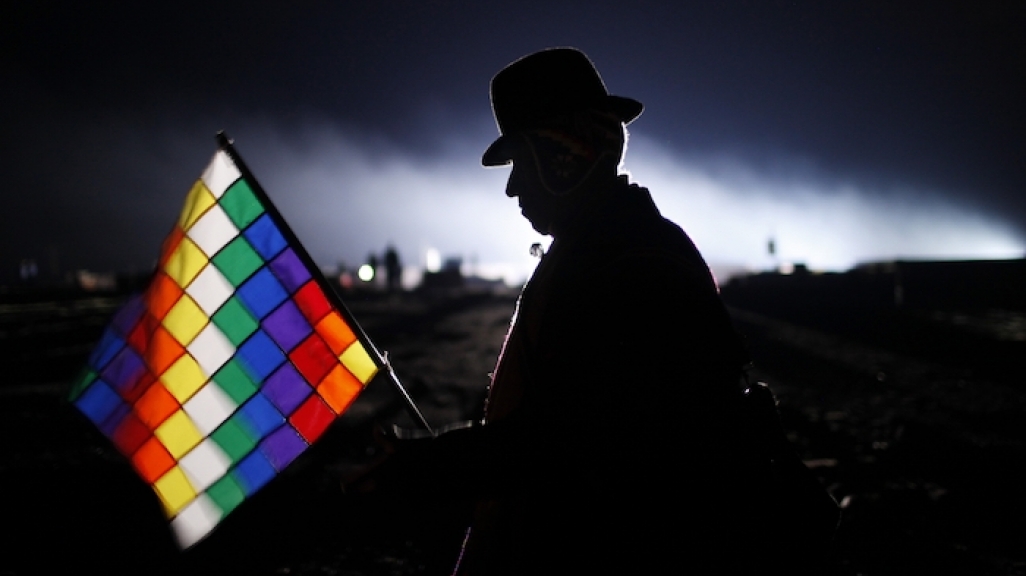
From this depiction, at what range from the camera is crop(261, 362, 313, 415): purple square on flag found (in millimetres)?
2480

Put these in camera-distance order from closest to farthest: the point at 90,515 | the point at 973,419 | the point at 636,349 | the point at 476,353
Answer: the point at 636,349
the point at 90,515
the point at 973,419
the point at 476,353

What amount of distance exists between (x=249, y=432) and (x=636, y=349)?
1.90 m

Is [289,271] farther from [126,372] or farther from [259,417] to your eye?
[126,372]

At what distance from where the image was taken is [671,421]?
1.30m

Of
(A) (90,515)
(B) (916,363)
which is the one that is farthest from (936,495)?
(B) (916,363)

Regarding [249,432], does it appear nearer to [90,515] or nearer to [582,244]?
[582,244]

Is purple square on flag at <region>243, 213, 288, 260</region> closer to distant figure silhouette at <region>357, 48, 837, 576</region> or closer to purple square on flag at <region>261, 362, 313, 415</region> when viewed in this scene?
purple square on flag at <region>261, 362, 313, 415</region>

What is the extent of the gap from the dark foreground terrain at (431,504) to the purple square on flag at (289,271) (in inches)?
32.8

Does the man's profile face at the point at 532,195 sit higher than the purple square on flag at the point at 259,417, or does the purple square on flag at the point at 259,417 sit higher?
the man's profile face at the point at 532,195

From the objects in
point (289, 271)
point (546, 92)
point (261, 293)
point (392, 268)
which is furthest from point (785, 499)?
point (392, 268)

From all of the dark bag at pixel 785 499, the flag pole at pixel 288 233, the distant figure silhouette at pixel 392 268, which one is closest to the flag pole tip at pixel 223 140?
the flag pole at pixel 288 233

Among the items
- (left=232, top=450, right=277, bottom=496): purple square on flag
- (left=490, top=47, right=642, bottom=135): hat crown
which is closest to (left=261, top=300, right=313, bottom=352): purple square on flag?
(left=232, top=450, right=277, bottom=496): purple square on flag

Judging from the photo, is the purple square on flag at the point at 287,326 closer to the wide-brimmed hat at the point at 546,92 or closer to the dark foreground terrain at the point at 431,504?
the dark foreground terrain at the point at 431,504

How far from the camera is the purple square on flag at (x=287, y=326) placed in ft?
8.21
